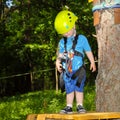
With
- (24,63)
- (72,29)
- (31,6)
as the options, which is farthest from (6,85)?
(72,29)

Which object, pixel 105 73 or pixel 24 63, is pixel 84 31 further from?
pixel 24 63

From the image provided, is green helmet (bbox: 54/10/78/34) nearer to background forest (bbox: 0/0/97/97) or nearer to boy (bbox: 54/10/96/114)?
boy (bbox: 54/10/96/114)

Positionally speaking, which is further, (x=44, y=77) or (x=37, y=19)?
(x=44, y=77)

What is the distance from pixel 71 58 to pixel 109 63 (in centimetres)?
38

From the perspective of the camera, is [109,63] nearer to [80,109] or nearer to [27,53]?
[80,109]

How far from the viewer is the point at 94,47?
1934 centimetres

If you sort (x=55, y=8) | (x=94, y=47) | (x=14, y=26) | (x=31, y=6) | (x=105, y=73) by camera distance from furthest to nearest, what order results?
(x=14, y=26) < (x=94, y=47) < (x=31, y=6) < (x=55, y=8) < (x=105, y=73)

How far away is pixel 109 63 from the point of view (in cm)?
415

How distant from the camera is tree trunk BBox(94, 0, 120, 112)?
411 cm

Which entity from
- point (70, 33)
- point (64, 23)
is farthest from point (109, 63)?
point (64, 23)

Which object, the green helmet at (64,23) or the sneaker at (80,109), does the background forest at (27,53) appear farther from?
the sneaker at (80,109)

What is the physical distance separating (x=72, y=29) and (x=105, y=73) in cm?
56

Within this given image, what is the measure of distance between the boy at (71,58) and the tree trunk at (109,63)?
14cm

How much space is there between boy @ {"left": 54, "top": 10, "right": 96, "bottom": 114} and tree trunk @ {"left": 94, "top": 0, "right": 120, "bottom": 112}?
14 centimetres
